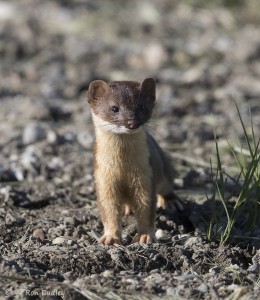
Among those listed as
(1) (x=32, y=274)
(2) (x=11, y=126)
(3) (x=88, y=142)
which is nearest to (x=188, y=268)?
(1) (x=32, y=274)

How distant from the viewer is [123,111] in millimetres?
5355

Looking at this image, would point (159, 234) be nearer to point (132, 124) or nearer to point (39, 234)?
point (39, 234)

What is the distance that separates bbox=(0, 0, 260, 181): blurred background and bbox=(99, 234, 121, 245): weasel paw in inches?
69.8

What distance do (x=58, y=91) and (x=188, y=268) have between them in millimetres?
5484

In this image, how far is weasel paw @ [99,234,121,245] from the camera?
5.41 m

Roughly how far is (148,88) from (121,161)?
1.90 feet

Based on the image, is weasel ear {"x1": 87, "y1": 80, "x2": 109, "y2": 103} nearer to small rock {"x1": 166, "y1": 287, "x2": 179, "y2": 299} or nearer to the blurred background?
the blurred background

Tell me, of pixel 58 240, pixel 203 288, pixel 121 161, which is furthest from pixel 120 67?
pixel 203 288

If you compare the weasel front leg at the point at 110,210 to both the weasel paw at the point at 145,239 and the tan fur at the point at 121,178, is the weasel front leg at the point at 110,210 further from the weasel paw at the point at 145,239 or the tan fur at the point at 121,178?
the weasel paw at the point at 145,239

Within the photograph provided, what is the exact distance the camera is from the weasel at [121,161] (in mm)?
5457

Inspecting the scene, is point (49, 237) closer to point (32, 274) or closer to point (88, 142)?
point (32, 274)

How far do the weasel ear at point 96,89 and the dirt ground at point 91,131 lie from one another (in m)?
1.02

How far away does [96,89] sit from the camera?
18.6 ft

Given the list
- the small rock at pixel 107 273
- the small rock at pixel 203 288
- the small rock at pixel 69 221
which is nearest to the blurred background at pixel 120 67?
the small rock at pixel 69 221
